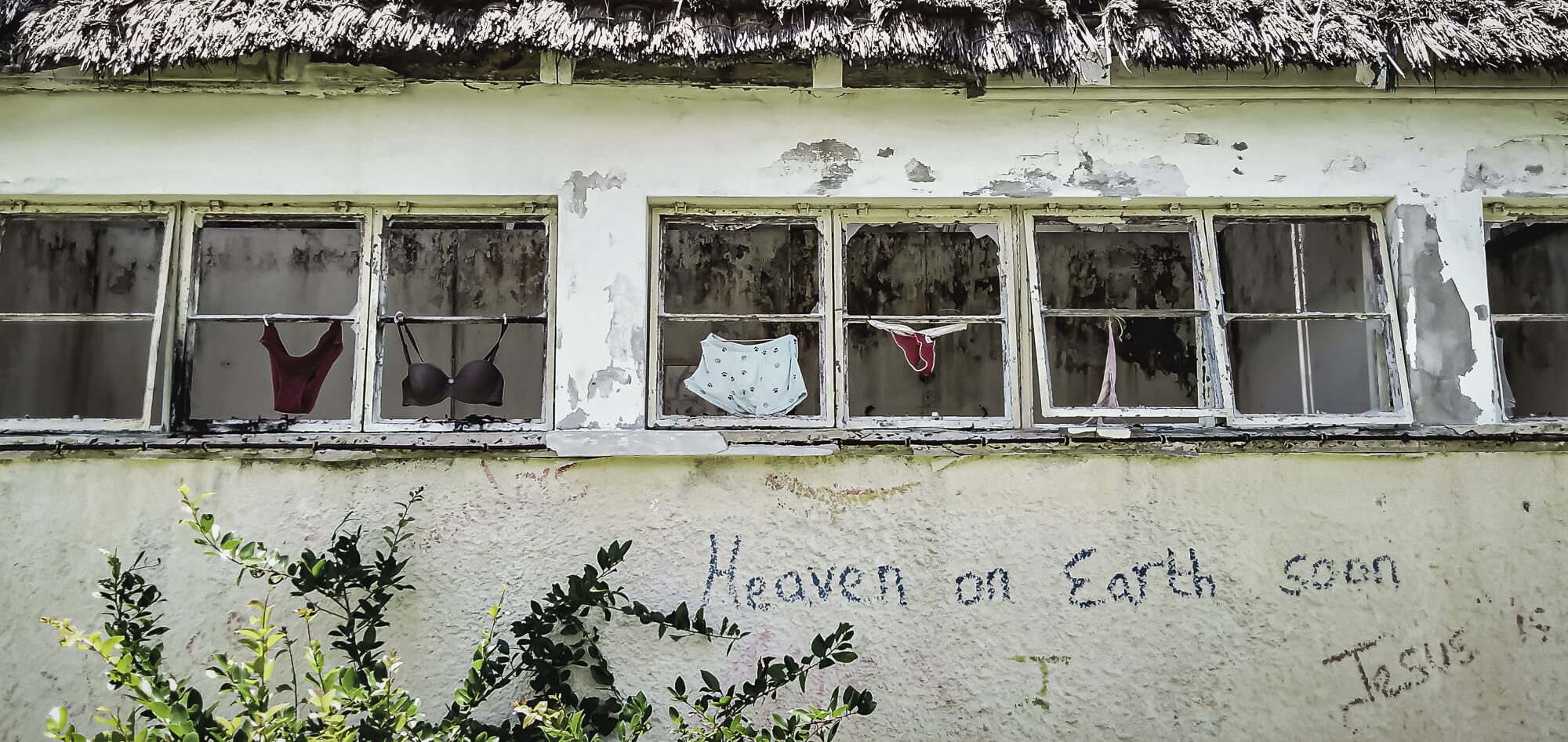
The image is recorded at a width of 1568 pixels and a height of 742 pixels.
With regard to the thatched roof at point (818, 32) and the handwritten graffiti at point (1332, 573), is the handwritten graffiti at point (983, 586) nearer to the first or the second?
the handwritten graffiti at point (1332, 573)

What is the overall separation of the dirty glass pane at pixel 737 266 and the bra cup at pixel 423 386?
994 mm

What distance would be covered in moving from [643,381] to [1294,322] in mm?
3002

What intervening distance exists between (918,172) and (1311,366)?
6.78 feet

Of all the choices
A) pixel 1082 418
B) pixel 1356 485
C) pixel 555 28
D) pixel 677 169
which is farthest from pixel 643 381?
pixel 1356 485

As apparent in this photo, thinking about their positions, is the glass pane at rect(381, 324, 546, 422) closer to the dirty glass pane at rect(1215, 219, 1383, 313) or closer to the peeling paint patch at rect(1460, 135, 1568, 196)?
the dirty glass pane at rect(1215, 219, 1383, 313)

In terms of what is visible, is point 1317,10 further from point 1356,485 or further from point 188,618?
point 188,618

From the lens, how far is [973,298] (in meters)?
6.14

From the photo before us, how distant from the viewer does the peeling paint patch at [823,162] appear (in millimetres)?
3914

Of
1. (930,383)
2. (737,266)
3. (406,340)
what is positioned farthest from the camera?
(930,383)

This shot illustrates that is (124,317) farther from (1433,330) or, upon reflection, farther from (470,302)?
(1433,330)

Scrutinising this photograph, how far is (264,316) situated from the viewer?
12.7 feet

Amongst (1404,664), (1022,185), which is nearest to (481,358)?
(1022,185)

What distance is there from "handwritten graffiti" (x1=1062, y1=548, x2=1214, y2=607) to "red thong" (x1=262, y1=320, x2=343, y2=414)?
10.3 feet

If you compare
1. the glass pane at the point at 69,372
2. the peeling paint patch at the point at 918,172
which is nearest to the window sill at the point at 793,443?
the glass pane at the point at 69,372
